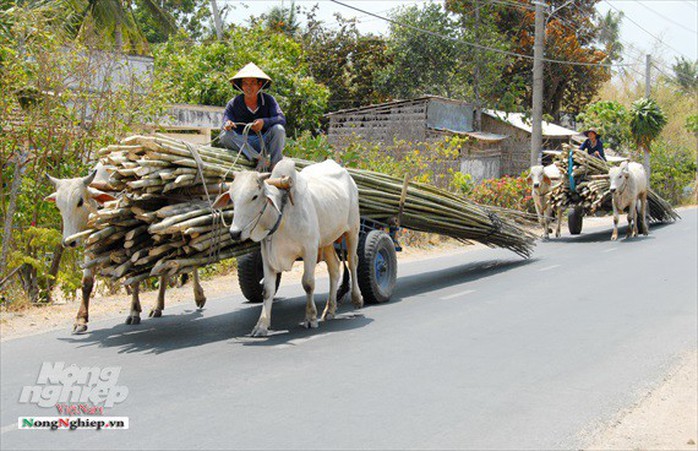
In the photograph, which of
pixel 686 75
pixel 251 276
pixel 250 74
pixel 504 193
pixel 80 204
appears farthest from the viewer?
pixel 686 75

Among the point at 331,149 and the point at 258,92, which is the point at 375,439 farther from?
the point at 331,149

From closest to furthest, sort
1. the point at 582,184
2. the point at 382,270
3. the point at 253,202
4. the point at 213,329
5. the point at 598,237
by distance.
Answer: the point at 253,202 → the point at 213,329 → the point at 382,270 → the point at 582,184 → the point at 598,237

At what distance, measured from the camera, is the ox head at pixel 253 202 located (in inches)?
279

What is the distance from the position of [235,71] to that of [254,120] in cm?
1693

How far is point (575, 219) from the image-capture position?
19.2m

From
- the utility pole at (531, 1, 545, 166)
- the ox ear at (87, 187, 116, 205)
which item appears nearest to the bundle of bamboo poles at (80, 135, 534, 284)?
the ox ear at (87, 187, 116, 205)

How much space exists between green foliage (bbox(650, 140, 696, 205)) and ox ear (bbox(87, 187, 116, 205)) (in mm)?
31631

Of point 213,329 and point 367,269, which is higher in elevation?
point 367,269

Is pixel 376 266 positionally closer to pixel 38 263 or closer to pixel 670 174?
pixel 38 263

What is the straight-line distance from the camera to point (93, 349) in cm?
699

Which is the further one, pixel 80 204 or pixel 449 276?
pixel 449 276

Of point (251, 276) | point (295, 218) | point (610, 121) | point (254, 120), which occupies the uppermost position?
point (610, 121)

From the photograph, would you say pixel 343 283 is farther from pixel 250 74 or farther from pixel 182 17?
pixel 182 17

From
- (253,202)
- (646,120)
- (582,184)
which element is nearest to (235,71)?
(582,184)
